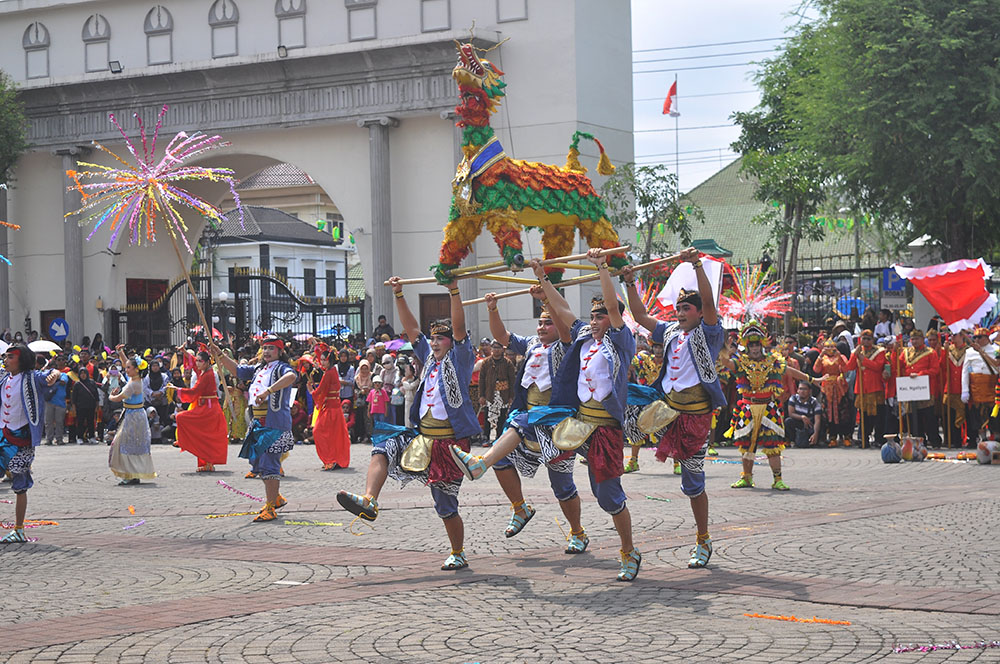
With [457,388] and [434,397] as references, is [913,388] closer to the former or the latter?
[457,388]

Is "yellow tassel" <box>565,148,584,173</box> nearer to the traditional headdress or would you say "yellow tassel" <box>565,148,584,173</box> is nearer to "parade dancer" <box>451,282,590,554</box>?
"parade dancer" <box>451,282,590,554</box>

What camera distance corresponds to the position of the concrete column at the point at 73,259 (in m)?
35.0

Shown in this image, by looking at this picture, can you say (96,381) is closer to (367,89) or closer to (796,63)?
(367,89)

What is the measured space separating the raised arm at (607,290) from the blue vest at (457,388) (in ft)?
3.87

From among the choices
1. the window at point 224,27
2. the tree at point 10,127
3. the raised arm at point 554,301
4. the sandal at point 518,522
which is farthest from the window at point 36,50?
the raised arm at point 554,301

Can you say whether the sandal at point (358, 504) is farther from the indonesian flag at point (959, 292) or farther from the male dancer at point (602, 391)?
the indonesian flag at point (959, 292)

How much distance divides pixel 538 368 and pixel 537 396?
0.24 meters

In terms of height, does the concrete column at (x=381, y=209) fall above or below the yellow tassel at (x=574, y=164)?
above

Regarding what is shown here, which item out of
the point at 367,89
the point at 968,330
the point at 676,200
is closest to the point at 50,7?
the point at 367,89

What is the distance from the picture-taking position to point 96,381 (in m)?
26.2

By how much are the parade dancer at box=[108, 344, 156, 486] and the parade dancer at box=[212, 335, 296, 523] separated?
4.20m

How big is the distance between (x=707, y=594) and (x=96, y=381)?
20.8 meters

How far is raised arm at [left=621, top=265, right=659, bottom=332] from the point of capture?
30.2 ft

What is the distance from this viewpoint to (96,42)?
35062mm
